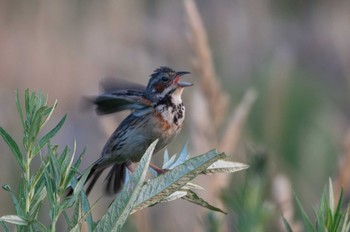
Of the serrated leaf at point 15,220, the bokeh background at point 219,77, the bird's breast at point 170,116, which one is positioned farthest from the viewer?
the bokeh background at point 219,77

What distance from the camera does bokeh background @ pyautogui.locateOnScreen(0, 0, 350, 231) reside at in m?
3.56

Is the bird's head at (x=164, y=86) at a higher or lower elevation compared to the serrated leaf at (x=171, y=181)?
higher

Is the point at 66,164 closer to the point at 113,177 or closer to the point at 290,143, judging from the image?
the point at 113,177

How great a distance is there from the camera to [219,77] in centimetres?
693

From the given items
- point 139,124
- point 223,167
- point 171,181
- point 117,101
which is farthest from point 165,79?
point 171,181

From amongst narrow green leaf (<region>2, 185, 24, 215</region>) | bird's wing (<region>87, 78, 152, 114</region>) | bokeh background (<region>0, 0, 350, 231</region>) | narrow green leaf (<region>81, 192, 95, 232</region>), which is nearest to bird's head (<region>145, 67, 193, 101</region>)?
bokeh background (<region>0, 0, 350, 231</region>)

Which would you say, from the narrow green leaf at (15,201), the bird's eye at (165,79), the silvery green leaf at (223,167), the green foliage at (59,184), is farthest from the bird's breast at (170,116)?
the narrow green leaf at (15,201)

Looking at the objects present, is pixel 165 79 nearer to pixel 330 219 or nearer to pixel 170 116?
pixel 170 116

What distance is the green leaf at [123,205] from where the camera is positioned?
52.5 inches

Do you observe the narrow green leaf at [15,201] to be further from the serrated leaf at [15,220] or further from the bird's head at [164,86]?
the bird's head at [164,86]

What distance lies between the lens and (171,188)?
139 centimetres

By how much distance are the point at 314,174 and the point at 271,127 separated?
2.25ft

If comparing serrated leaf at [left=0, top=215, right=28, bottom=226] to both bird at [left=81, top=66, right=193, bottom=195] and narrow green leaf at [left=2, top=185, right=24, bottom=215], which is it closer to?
narrow green leaf at [left=2, top=185, right=24, bottom=215]

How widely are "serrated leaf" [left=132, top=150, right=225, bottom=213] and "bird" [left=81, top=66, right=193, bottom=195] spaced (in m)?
1.11
